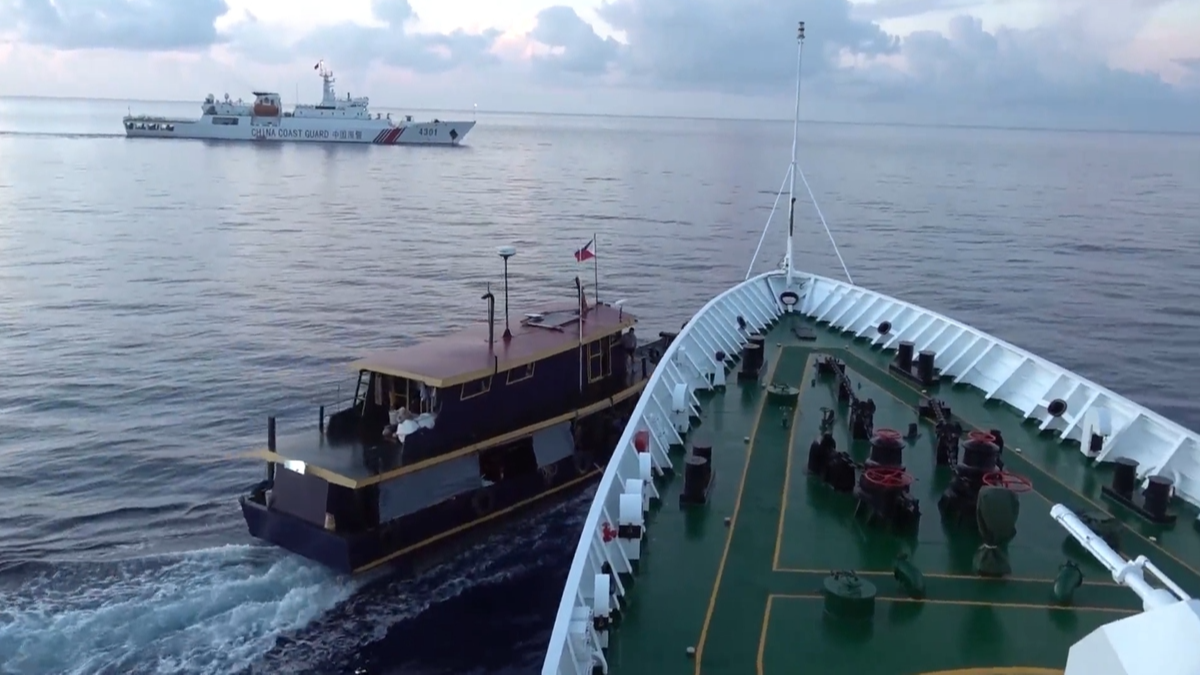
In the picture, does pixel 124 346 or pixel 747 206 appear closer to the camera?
pixel 124 346

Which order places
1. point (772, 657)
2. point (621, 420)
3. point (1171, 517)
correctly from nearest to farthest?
point (772, 657) → point (1171, 517) → point (621, 420)

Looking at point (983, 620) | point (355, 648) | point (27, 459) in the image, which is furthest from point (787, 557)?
point (27, 459)

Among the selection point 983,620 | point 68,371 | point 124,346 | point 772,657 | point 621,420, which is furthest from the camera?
point 124,346

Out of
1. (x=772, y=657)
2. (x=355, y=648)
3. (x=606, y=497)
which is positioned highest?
(x=606, y=497)

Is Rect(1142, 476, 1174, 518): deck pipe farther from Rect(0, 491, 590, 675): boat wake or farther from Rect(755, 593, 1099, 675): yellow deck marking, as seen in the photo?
Rect(0, 491, 590, 675): boat wake

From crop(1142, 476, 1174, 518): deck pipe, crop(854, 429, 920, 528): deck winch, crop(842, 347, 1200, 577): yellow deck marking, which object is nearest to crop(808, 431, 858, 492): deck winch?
crop(854, 429, 920, 528): deck winch

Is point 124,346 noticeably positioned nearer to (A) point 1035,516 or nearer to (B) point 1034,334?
(A) point 1035,516
